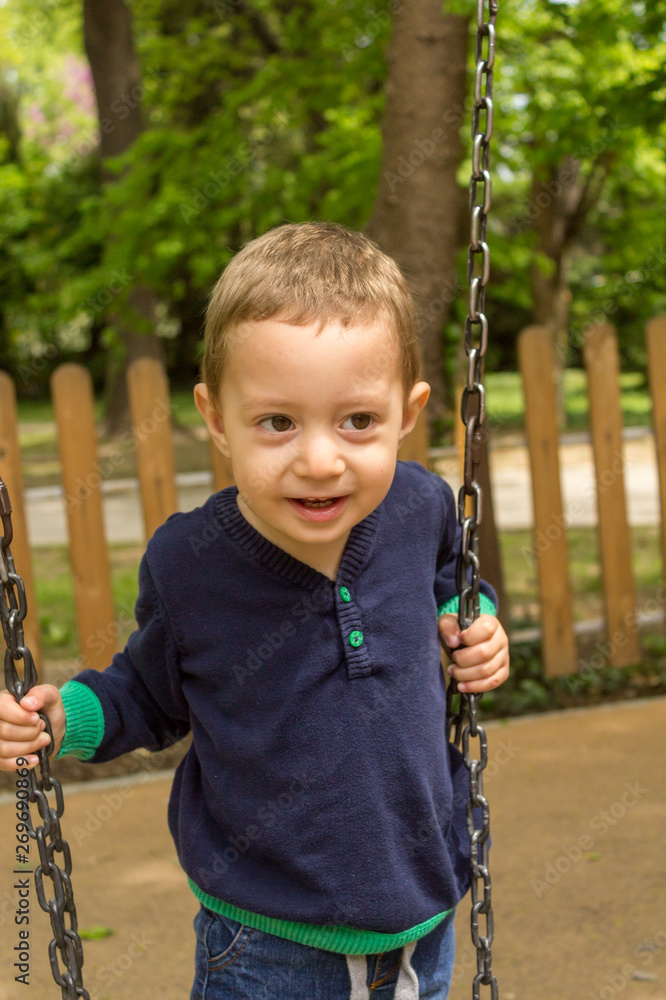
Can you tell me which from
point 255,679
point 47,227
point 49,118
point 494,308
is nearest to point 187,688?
point 255,679

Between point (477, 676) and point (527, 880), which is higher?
point (477, 676)

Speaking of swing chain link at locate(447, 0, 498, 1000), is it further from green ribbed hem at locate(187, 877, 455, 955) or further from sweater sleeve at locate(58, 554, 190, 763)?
sweater sleeve at locate(58, 554, 190, 763)

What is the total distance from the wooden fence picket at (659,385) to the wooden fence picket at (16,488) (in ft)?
8.74

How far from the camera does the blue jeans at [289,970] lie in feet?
5.11

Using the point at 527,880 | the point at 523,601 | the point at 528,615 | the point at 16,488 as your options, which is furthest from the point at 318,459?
the point at 523,601

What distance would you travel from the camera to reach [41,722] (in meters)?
1.51

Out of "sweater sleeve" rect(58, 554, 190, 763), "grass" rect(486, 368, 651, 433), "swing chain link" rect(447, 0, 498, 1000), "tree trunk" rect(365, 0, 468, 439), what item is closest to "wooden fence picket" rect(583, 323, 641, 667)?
"tree trunk" rect(365, 0, 468, 439)

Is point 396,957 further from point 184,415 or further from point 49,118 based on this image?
point 49,118

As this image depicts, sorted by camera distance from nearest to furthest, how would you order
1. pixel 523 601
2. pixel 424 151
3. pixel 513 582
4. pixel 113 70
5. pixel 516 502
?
pixel 424 151, pixel 523 601, pixel 513 582, pixel 516 502, pixel 113 70

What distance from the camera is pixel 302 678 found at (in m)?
1.52

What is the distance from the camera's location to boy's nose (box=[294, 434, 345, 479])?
1363 millimetres

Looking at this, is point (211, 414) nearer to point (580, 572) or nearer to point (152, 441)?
point (152, 441)

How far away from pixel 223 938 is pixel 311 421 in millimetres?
839

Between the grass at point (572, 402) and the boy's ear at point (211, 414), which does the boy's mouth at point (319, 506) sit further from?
the grass at point (572, 402)
